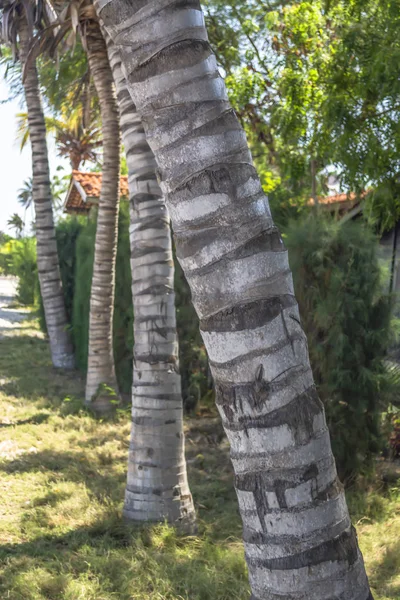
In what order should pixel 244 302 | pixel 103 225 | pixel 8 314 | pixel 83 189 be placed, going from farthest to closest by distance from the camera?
pixel 8 314 < pixel 83 189 < pixel 103 225 < pixel 244 302

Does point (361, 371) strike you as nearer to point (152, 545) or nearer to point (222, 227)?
point (152, 545)

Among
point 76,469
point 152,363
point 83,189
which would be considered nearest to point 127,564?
point 152,363

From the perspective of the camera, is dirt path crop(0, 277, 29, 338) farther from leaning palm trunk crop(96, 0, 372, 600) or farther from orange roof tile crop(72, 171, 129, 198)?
leaning palm trunk crop(96, 0, 372, 600)

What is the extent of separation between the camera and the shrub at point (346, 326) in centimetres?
690

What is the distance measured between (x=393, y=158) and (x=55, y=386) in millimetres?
6491

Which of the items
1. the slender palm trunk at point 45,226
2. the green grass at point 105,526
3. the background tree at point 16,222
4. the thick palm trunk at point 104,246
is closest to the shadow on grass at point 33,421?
the green grass at point 105,526

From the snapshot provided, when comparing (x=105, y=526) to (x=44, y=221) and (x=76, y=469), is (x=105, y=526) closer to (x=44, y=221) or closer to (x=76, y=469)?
(x=76, y=469)

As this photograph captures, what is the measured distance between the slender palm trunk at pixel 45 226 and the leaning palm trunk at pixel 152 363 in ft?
23.9

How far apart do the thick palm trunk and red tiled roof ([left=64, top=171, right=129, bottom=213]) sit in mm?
9324

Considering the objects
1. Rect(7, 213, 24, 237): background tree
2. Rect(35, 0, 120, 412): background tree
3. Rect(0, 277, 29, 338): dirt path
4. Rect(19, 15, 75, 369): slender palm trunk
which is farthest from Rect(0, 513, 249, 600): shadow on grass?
Rect(7, 213, 24, 237): background tree

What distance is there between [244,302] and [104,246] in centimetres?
826

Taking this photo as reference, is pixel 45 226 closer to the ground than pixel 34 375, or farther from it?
farther from it

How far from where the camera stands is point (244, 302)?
7.32 ft

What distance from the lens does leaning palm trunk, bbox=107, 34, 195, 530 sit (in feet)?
19.4
